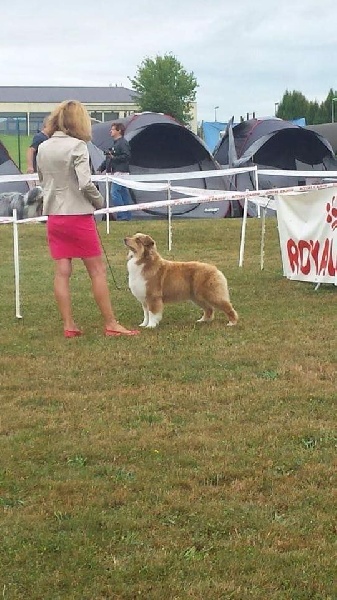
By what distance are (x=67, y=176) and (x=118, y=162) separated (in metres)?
9.16

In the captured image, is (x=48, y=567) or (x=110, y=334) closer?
(x=48, y=567)

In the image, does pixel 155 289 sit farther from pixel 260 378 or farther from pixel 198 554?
pixel 198 554

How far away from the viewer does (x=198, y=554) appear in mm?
3125

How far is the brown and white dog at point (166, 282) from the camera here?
7.17 metres

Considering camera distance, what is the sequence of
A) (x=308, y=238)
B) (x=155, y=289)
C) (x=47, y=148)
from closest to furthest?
(x=47, y=148) → (x=155, y=289) → (x=308, y=238)

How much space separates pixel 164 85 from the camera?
220ft

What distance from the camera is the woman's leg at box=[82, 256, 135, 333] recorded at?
6852mm

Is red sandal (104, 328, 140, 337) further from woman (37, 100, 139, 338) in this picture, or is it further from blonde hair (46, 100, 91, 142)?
blonde hair (46, 100, 91, 142)

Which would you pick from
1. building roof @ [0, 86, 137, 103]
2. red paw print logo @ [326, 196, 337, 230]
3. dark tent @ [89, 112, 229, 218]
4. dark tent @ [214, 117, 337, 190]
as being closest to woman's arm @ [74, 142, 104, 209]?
red paw print logo @ [326, 196, 337, 230]

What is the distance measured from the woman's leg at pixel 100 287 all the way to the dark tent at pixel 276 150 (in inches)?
492

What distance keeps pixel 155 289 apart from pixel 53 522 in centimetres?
395

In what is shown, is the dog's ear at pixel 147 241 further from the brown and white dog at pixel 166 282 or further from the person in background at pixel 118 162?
the person in background at pixel 118 162

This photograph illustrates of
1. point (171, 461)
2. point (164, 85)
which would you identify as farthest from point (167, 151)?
point (164, 85)

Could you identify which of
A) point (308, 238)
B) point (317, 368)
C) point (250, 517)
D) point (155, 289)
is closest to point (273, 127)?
point (308, 238)
